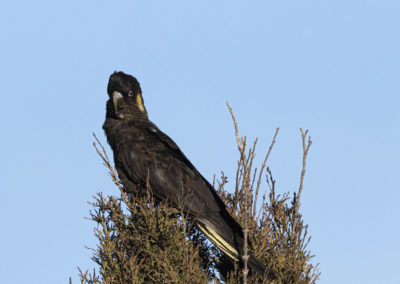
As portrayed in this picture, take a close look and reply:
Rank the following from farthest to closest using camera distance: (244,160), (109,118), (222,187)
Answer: (109,118) → (222,187) → (244,160)

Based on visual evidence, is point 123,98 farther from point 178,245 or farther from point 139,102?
point 178,245

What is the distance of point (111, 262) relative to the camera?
6371mm

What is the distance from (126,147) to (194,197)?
1.19 metres

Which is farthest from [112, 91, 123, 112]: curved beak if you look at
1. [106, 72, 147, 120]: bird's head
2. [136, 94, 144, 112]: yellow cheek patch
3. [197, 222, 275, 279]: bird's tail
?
[197, 222, 275, 279]: bird's tail

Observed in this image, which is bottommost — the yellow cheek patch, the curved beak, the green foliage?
the green foliage

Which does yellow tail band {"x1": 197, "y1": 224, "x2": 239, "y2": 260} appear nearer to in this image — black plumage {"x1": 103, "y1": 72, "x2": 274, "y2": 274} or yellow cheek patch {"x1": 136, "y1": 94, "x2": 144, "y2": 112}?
black plumage {"x1": 103, "y1": 72, "x2": 274, "y2": 274}

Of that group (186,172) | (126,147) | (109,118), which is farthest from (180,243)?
(109,118)

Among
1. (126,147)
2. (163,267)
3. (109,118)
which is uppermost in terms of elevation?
(109,118)

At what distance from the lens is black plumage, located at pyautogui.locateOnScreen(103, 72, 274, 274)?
665 cm

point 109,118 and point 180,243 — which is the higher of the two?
point 109,118

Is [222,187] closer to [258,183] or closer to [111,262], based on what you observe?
[258,183]

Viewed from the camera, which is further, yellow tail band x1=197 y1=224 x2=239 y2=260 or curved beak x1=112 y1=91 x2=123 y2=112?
curved beak x1=112 y1=91 x2=123 y2=112

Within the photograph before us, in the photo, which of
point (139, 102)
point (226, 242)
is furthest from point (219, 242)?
point (139, 102)

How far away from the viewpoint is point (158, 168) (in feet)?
23.7
